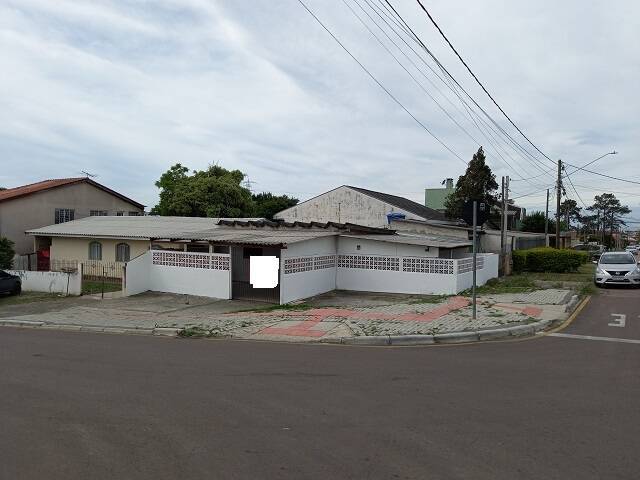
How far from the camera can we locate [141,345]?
10414 mm

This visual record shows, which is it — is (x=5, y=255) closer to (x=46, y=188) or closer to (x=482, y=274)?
(x=46, y=188)

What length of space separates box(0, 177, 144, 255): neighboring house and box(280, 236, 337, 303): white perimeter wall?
68.8 ft

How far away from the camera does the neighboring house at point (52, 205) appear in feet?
109

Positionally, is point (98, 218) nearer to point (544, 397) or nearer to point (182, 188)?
point (182, 188)

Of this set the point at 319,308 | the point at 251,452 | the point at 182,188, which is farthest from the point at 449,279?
the point at 182,188

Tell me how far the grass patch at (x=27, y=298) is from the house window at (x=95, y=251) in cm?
810

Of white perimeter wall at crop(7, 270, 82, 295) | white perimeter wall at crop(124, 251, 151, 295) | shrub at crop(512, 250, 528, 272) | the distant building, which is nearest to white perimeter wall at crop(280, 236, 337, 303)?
white perimeter wall at crop(124, 251, 151, 295)

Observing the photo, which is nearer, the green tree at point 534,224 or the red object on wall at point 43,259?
the red object on wall at point 43,259

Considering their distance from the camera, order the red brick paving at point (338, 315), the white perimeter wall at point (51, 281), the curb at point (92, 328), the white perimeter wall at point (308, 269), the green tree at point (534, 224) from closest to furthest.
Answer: the red brick paving at point (338, 315), the curb at point (92, 328), the white perimeter wall at point (308, 269), the white perimeter wall at point (51, 281), the green tree at point (534, 224)

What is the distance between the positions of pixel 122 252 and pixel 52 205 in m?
10.8

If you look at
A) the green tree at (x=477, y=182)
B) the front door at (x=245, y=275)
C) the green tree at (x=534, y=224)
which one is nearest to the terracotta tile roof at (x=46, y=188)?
the front door at (x=245, y=275)

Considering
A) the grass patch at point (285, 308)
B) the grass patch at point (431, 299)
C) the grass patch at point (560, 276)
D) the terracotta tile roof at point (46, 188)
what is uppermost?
the terracotta tile roof at point (46, 188)

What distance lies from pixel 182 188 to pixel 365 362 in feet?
133

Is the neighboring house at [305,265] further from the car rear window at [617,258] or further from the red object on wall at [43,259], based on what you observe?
the red object on wall at [43,259]
